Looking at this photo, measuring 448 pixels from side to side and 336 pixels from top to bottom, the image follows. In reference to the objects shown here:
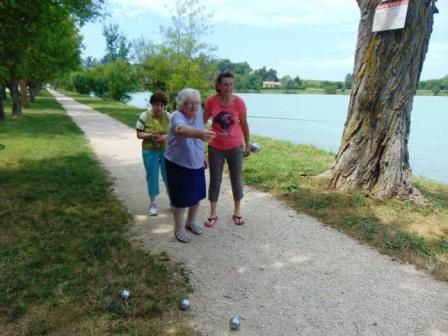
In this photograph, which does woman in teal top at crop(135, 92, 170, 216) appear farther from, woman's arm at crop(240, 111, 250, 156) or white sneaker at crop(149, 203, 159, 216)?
woman's arm at crop(240, 111, 250, 156)

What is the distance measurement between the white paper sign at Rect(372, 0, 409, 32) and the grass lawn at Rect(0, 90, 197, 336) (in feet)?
14.8

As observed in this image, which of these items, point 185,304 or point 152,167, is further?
point 152,167

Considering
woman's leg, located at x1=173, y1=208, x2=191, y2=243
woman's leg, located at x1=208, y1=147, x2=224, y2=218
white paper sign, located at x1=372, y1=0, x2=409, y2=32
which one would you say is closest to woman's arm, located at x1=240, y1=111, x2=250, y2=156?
woman's leg, located at x1=208, y1=147, x2=224, y2=218

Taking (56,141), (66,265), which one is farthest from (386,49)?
(56,141)

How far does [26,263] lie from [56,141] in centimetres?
855

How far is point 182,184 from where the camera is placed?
173 inches

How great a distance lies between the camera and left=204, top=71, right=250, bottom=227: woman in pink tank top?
186 inches

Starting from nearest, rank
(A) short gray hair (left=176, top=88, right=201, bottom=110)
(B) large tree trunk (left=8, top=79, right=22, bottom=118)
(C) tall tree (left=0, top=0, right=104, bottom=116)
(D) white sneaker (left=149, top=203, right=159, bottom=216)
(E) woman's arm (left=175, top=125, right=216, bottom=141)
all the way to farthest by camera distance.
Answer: (E) woman's arm (left=175, top=125, right=216, bottom=141) < (A) short gray hair (left=176, top=88, right=201, bottom=110) < (D) white sneaker (left=149, top=203, right=159, bottom=216) < (C) tall tree (left=0, top=0, right=104, bottom=116) < (B) large tree trunk (left=8, top=79, right=22, bottom=118)

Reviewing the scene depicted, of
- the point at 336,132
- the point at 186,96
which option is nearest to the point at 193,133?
the point at 186,96

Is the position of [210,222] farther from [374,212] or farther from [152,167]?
[374,212]

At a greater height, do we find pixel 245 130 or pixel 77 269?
pixel 245 130

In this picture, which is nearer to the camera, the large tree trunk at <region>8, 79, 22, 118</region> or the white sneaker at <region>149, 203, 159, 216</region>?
the white sneaker at <region>149, 203, 159, 216</region>

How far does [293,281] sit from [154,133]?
2619 mm

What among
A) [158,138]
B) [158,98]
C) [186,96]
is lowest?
[158,138]
